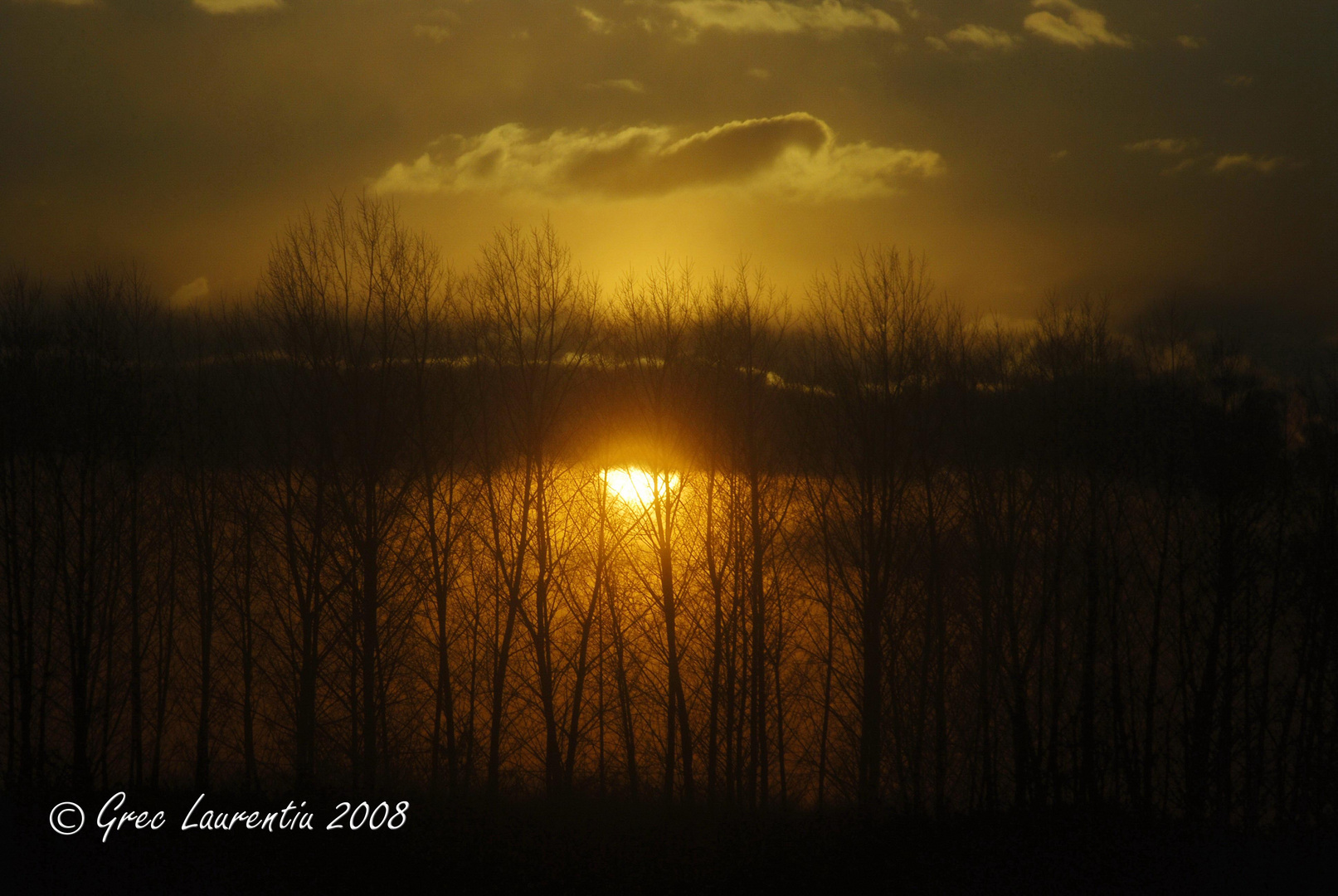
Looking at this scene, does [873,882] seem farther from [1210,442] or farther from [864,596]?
[1210,442]

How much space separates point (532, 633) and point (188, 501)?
1354 centimetres

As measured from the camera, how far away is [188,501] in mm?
28078

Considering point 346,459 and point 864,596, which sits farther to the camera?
point 864,596

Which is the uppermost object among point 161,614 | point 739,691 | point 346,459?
point 346,459

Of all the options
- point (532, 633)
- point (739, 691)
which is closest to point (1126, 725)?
point (739, 691)

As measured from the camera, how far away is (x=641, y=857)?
44.6 feet

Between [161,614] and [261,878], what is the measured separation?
2017 centimetres

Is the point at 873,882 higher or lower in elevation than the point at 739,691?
higher

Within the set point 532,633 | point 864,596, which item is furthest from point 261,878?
point 864,596

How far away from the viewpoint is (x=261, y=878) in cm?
1170

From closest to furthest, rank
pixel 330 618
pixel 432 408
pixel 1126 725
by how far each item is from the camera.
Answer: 1. pixel 330 618
2. pixel 432 408
3. pixel 1126 725

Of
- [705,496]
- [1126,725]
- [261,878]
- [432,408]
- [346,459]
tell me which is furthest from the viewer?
[1126,725]

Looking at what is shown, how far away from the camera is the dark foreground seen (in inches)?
467

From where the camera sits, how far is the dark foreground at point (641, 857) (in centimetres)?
1187
